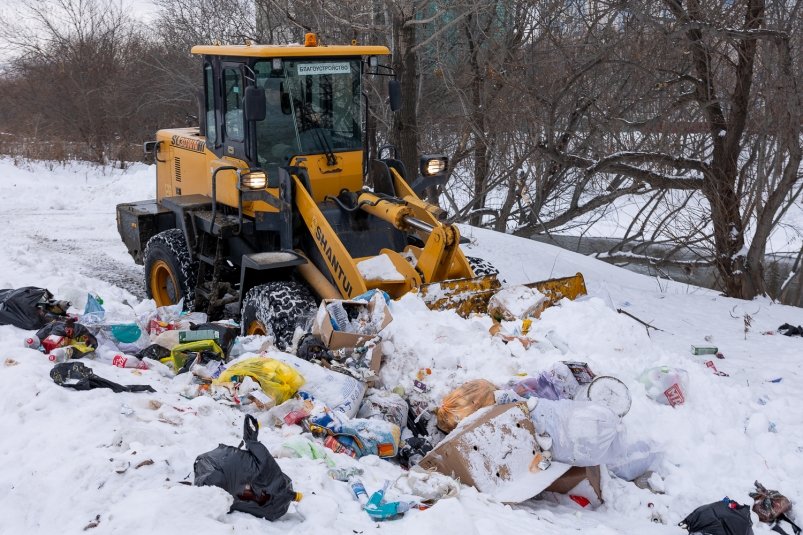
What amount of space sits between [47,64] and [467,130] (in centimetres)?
1399

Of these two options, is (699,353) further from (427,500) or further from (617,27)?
(617,27)

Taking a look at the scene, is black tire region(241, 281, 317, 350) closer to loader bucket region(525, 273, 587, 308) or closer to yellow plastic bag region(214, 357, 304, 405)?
yellow plastic bag region(214, 357, 304, 405)

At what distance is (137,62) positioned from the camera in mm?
23766

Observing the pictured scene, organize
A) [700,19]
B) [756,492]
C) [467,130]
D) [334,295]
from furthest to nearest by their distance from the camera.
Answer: [467,130]
[700,19]
[334,295]
[756,492]

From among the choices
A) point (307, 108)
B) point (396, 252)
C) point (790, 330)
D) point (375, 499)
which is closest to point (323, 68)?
point (307, 108)

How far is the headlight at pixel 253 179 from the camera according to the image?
7.00 meters

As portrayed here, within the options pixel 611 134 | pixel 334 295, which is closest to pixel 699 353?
pixel 334 295

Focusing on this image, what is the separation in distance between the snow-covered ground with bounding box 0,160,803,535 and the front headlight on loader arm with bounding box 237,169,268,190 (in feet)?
5.57

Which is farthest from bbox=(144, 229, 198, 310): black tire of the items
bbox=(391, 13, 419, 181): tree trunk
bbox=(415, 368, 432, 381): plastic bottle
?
bbox=(391, 13, 419, 181): tree trunk

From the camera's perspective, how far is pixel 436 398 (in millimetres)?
5617

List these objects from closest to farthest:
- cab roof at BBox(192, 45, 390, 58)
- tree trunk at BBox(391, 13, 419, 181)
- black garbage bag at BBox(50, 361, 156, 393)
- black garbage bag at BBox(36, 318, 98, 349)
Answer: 1. black garbage bag at BBox(50, 361, 156, 393)
2. black garbage bag at BBox(36, 318, 98, 349)
3. cab roof at BBox(192, 45, 390, 58)
4. tree trunk at BBox(391, 13, 419, 181)

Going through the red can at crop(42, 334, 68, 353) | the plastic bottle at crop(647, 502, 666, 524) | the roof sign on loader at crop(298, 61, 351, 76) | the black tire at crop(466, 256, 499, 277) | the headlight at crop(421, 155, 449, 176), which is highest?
the roof sign on loader at crop(298, 61, 351, 76)

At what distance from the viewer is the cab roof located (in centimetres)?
711

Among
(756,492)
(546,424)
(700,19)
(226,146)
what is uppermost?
(700,19)
